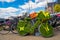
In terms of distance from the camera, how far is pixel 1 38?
6.64 metres

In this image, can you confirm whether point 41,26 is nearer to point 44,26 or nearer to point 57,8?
point 44,26

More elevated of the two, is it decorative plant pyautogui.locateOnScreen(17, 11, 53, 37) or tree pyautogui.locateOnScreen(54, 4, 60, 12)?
tree pyautogui.locateOnScreen(54, 4, 60, 12)

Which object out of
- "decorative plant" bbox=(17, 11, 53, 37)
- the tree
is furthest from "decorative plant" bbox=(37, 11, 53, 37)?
the tree

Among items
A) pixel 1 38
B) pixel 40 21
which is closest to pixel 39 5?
pixel 40 21

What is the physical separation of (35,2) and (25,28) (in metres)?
3.41

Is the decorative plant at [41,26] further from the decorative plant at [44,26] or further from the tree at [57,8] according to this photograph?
the tree at [57,8]

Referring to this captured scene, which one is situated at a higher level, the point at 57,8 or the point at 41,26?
the point at 57,8

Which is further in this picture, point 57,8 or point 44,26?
point 57,8

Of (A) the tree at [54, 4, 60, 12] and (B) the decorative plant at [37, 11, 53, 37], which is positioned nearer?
(B) the decorative plant at [37, 11, 53, 37]

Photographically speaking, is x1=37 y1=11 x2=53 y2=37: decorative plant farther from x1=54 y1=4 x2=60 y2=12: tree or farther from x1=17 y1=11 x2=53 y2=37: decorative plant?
x1=54 y1=4 x2=60 y2=12: tree

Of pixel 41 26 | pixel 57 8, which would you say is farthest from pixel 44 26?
pixel 57 8

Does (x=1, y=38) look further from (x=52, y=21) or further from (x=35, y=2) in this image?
(x=35, y=2)

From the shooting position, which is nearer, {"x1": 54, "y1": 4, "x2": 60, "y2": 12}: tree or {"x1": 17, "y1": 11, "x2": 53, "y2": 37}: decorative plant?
{"x1": 17, "y1": 11, "x2": 53, "y2": 37}: decorative plant

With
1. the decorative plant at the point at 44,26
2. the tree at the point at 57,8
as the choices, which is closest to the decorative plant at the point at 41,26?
the decorative plant at the point at 44,26
